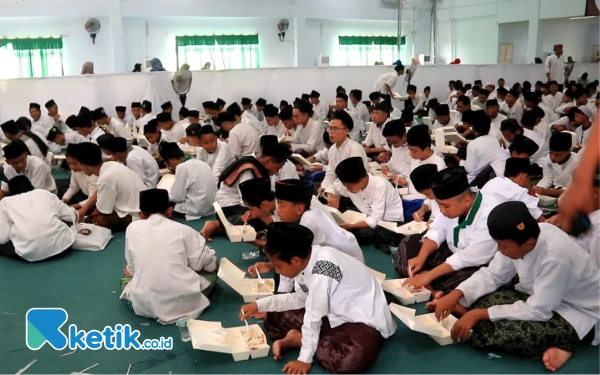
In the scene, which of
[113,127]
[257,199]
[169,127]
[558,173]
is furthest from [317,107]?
[257,199]

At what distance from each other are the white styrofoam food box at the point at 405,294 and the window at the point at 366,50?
14120 millimetres

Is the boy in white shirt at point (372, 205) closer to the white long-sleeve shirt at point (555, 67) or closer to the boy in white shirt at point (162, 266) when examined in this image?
the boy in white shirt at point (162, 266)

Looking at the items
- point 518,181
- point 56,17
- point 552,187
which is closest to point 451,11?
point 56,17

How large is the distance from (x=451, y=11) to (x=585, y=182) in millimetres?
Answer: 17704

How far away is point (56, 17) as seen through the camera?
13188 millimetres

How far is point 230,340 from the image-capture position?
115 inches

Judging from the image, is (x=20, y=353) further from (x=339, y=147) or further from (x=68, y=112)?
(x=68, y=112)

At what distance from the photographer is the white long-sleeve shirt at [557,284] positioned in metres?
2.66

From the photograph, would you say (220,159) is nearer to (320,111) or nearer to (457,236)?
(457,236)

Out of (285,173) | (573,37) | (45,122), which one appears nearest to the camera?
(285,173)

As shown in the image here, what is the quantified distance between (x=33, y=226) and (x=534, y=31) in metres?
14.5

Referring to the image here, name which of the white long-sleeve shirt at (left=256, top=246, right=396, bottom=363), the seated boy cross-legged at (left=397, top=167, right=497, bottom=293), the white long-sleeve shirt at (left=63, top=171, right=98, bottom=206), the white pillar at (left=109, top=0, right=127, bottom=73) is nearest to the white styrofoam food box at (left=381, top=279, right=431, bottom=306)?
the seated boy cross-legged at (left=397, top=167, right=497, bottom=293)

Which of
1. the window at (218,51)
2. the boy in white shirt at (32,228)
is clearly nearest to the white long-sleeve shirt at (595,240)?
the boy in white shirt at (32,228)

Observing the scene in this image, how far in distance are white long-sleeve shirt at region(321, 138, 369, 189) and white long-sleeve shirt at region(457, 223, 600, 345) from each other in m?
2.64
